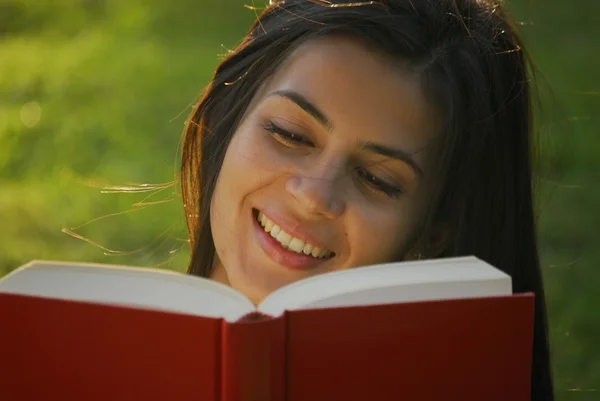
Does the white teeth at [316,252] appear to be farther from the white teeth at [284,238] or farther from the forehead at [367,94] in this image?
the forehead at [367,94]

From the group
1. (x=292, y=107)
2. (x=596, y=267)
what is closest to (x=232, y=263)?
(x=292, y=107)

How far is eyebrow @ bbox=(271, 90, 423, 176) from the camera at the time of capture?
5.90 ft

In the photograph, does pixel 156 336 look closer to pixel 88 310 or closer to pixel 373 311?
pixel 88 310

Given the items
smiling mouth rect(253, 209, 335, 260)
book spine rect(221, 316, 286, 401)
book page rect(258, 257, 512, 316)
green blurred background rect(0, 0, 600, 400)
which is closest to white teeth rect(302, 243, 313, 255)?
smiling mouth rect(253, 209, 335, 260)

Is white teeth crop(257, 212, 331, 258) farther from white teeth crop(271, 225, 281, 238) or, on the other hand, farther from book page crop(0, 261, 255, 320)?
book page crop(0, 261, 255, 320)

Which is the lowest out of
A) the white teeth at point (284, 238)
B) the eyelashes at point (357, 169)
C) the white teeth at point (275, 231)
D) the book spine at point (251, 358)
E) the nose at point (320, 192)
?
the book spine at point (251, 358)

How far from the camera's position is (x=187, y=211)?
225cm

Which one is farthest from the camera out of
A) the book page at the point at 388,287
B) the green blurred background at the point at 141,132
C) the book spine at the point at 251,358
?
the green blurred background at the point at 141,132

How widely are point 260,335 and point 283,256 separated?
70 cm

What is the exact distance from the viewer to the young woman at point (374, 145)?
1.81 m

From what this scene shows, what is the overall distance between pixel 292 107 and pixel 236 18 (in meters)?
4.30

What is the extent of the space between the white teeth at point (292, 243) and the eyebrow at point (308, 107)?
0.20m

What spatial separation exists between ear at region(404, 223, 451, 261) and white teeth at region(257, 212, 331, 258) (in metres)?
0.20

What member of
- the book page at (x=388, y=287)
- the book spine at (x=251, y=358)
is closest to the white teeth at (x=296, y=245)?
the book page at (x=388, y=287)
